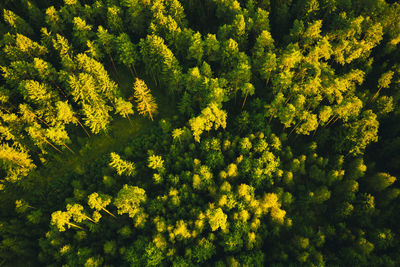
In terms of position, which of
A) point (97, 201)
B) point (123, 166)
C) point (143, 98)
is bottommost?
point (97, 201)

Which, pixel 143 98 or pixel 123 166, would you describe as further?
pixel 143 98

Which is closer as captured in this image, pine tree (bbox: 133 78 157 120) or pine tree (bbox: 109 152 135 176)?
pine tree (bbox: 109 152 135 176)

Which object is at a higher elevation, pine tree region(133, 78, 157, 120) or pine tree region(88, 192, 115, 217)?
pine tree region(133, 78, 157, 120)

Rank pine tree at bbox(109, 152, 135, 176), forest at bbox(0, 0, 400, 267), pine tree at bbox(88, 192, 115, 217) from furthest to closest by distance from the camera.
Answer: pine tree at bbox(109, 152, 135, 176) → forest at bbox(0, 0, 400, 267) → pine tree at bbox(88, 192, 115, 217)

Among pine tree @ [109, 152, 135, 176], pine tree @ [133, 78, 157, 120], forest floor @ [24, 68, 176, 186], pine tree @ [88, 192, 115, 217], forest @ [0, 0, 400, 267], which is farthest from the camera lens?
forest floor @ [24, 68, 176, 186]

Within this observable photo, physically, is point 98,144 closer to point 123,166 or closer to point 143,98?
point 123,166

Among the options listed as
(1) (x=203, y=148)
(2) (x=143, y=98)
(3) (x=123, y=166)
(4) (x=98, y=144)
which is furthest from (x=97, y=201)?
(2) (x=143, y=98)

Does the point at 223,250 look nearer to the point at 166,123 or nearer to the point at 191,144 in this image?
the point at 191,144

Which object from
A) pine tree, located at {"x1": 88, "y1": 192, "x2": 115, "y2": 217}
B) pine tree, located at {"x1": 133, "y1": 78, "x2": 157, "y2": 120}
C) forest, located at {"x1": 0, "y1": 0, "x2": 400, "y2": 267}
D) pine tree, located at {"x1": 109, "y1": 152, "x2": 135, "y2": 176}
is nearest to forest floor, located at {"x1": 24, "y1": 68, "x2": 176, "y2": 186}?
forest, located at {"x1": 0, "y1": 0, "x2": 400, "y2": 267}

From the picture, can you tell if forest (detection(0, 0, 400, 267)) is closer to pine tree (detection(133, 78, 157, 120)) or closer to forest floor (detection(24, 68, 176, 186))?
forest floor (detection(24, 68, 176, 186))
